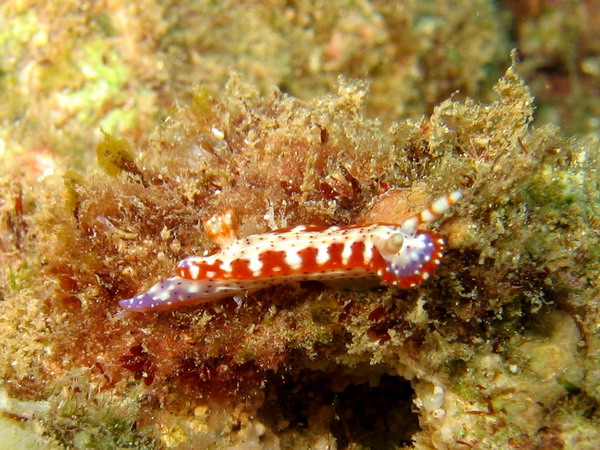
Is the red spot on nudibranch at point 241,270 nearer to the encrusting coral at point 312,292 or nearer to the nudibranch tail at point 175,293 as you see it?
the nudibranch tail at point 175,293

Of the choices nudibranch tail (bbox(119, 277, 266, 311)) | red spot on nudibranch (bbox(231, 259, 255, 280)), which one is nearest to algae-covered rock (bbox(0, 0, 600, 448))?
nudibranch tail (bbox(119, 277, 266, 311))

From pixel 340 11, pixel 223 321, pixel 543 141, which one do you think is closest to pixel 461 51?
pixel 340 11

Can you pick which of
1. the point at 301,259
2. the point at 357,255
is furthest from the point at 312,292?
the point at 357,255

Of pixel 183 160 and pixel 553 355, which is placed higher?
pixel 183 160

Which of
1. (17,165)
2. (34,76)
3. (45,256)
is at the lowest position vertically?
(17,165)

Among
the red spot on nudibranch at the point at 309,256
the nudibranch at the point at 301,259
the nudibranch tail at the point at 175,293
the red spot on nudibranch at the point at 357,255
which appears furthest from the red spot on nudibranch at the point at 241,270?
the red spot on nudibranch at the point at 357,255

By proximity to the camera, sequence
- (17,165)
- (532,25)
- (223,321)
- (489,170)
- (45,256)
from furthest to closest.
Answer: (532,25)
(17,165)
(45,256)
(223,321)
(489,170)

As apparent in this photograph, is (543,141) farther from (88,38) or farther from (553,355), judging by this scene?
(88,38)
